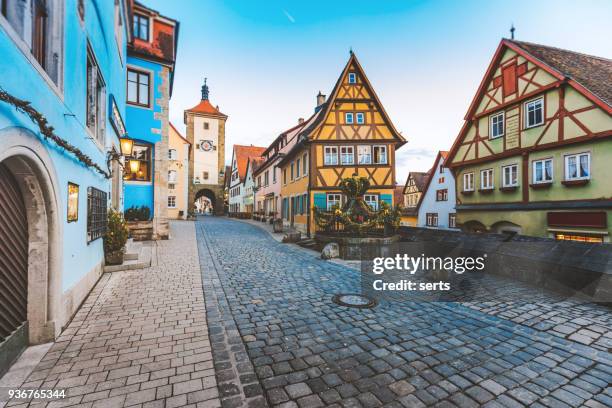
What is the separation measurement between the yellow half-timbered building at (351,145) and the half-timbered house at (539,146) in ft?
14.3

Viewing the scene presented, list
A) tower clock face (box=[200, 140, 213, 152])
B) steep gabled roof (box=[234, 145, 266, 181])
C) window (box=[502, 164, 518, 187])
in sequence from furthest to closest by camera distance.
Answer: steep gabled roof (box=[234, 145, 266, 181]) < tower clock face (box=[200, 140, 213, 152]) < window (box=[502, 164, 518, 187])

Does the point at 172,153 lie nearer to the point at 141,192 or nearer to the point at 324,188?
the point at 141,192

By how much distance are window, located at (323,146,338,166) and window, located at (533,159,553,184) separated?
9.34m

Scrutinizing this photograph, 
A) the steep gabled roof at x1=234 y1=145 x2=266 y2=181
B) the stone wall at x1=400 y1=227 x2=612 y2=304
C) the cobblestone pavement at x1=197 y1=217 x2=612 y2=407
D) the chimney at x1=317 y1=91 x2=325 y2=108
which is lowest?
the cobblestone pavement at x1=197 y1=217 x2=612 y2=407

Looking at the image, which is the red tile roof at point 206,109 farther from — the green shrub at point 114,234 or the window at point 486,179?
the green shrub at point 114,234

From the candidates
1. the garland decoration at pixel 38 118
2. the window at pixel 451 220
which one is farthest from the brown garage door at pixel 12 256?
the window at pixel 451 220

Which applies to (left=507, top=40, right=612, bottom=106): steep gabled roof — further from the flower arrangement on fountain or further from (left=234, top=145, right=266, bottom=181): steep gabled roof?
(left=234, top=145, right=266, bottom=181): steep gabled roof

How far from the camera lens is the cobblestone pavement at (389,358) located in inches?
106

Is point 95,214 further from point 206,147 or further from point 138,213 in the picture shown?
point 206,147

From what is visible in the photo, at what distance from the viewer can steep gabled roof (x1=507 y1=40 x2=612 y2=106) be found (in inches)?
443

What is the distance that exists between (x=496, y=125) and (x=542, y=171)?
360 cm

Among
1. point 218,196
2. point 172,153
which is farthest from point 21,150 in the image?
point 218,196

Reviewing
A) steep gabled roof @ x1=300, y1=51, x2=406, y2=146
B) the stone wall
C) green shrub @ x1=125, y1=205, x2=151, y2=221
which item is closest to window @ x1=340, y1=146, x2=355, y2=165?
steep gabled roof @ x1=300, y1=51, x2=406, y2=146

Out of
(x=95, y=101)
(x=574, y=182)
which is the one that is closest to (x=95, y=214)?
(x=95, y=101)
